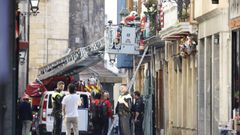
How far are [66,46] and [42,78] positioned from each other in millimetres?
13465

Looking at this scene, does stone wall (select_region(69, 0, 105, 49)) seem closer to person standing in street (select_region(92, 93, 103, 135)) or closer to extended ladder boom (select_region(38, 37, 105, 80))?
extended ladder boom (select_region(38, 37, 105, 80))

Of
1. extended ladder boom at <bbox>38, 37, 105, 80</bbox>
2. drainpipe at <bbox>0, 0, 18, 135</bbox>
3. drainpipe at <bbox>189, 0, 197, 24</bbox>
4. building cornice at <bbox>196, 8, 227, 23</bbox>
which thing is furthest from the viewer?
extended ladder boom at <bbox>38, 37, 105, 80</bbox>

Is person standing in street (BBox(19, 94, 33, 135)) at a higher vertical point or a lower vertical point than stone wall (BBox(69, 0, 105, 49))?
lower

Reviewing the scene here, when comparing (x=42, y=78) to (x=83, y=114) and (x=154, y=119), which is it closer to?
(x=154, y=119)

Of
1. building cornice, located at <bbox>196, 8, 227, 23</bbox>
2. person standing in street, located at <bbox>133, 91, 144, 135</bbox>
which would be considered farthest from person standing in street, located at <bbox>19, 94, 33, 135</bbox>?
building cornice, located at <bbox>196, 8, 227, 23</bbox>

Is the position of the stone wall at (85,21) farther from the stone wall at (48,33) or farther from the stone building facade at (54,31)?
the stone wall at (48,33)

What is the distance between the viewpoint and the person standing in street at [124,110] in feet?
68.3

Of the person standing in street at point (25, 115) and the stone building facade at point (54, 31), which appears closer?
the person standing in street at point (25, 115)

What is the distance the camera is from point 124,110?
20969 mm

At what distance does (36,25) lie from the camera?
64.5 meters

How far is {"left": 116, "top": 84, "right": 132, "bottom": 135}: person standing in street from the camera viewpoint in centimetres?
2081

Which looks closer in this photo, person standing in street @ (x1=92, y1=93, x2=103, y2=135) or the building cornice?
the building cornice

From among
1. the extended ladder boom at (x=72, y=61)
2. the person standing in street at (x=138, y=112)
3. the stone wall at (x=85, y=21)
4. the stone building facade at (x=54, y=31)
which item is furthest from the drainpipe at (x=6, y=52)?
the stone wall at (x=85, y=21)

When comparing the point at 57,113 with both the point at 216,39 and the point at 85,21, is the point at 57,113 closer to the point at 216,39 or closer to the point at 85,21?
the point at 216,39
